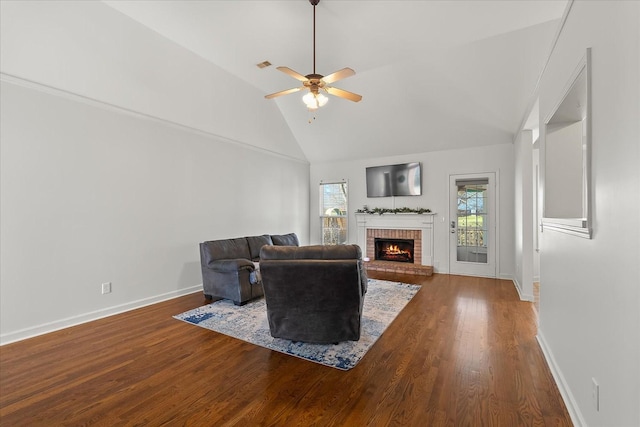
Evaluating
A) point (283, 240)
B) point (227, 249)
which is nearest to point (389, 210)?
Answer: point (283, 240)

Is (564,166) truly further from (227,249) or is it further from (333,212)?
(333,212)

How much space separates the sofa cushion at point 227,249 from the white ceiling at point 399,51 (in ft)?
9.72

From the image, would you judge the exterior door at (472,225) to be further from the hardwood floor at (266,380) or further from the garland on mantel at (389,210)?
the hardwood floor at (266,380)

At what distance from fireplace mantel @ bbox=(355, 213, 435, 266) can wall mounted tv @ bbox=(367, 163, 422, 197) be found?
1.79 feet

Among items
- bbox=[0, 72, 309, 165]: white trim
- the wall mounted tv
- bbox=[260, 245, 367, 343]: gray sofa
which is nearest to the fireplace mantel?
the wall mounted tv

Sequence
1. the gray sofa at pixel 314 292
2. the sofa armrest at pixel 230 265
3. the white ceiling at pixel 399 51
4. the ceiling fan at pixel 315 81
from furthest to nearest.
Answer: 1. the sofa armrest at pixel 230 265
2. the white ceiling at pixel 399 51
3. the ceiling fan at pixel 315 81
4. the gray sofa at pixel 314 292

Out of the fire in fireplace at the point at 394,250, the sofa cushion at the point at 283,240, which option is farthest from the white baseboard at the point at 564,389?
the sofa cushion at the point at 283,240

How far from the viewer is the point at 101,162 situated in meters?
3.84

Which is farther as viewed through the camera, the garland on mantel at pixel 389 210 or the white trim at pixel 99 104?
the garland on mantel at pixel 389 210

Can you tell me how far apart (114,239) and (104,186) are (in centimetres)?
73

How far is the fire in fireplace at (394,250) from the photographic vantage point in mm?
7047

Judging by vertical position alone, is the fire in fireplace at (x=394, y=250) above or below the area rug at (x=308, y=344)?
above

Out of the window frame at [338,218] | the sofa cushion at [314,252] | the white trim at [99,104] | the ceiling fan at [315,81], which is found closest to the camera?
the sofa cushion at [314,252]

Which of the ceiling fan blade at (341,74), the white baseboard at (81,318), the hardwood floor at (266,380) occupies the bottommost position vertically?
the hardwood floor at (266,380)
